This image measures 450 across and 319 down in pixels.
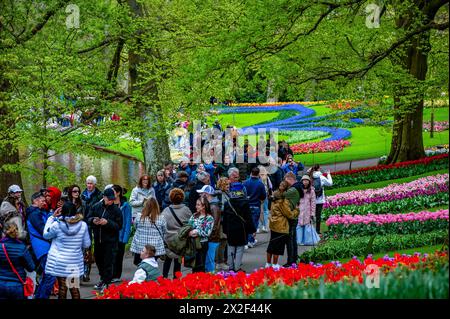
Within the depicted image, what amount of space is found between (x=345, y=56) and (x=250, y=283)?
15.0m

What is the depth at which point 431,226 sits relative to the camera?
15.9m

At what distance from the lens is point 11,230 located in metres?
9.67

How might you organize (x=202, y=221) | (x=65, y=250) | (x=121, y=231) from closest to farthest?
(x=65, y=250) → (x=202, y=221) → (x=121, y=231)

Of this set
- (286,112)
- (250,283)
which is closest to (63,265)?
(250,283)

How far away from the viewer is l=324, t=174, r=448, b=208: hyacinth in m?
20.5

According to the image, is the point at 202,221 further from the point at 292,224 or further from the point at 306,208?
the point at 306,208

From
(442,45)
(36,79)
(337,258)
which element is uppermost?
(442,45)

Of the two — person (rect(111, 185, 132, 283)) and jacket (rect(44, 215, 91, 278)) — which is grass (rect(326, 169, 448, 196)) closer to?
person (rect(111, 185, 132, 283))

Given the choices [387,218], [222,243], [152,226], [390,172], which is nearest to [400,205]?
[387,218]

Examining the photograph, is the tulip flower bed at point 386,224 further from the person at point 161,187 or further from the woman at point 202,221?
the woman at point 202,221

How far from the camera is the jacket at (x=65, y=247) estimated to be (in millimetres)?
11078

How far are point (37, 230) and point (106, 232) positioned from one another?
1554mm
